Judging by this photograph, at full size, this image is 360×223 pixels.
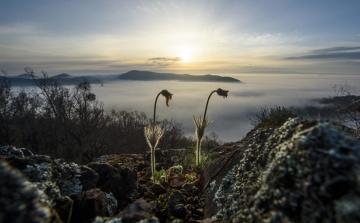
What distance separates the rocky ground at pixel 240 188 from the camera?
1.31 m

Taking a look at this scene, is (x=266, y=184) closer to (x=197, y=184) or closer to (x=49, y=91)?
(x=197, y=184)

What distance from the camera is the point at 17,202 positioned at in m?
1.41

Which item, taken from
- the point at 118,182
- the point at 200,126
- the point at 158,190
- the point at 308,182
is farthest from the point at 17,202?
the point at 200,126

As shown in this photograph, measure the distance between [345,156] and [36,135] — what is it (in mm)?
58111

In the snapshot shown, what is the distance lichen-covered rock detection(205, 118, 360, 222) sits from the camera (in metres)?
1.24

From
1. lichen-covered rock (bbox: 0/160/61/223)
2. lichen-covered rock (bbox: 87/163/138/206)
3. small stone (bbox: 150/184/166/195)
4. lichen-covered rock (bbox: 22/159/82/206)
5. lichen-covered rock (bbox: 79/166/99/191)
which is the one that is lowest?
small stone (bbox: 150/184/166/195)

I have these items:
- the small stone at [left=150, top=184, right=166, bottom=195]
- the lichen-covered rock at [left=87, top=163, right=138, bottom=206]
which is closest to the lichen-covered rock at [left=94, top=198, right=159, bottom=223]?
the lichen-covered rock at [left=87, top=163, right=138, bottom=206]

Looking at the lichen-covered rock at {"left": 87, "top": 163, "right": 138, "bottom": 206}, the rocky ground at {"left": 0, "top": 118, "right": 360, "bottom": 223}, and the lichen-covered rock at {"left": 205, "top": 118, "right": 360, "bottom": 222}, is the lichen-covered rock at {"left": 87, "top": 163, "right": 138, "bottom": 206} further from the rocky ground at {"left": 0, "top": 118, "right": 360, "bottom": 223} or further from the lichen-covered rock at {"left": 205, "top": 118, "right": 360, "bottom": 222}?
the lichen-covered rock at {"left": 205, "top": 118, "right": 360, "bottom": 222}

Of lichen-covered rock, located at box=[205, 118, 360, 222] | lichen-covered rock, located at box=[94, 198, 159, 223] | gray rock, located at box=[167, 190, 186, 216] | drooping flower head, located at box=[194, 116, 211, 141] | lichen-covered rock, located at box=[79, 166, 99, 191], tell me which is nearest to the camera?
lichen-covered rock, located at box=[205, 118, 360, 222]

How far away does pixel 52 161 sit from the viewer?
2.79 meters

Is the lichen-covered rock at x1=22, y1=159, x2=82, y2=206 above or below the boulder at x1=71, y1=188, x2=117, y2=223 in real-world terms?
above

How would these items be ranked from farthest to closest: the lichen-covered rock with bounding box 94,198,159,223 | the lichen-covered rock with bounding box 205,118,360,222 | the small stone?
1. the small stone
2. the lichen-covered rock with bounding box 94,198,159,223
3. the lichen-covered rock with bounding box 205,118,360,222

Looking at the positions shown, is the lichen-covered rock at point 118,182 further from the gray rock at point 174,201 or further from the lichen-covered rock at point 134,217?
the lichen-covered rock at point 134,217

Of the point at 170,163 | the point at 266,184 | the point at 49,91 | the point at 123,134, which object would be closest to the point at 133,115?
the point at 123,134
